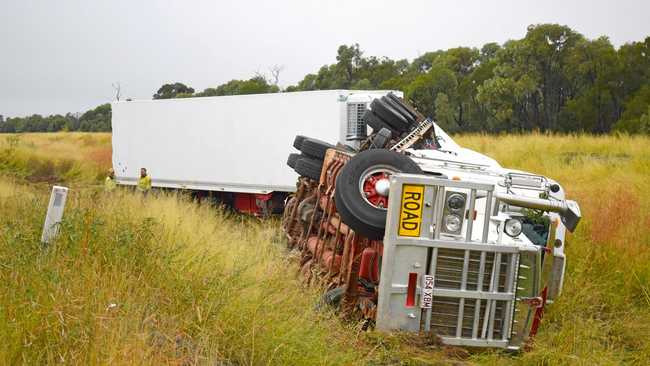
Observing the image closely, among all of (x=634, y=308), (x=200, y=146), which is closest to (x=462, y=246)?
(x=634, y=308)

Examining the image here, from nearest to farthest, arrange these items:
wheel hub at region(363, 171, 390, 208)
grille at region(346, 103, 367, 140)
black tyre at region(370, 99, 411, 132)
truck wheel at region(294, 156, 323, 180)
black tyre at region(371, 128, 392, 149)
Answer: wheel hub at region(363, 171, 390, 208) < black tyre at region(371, 128, 392, 149) < truck wheel at region(294, 156, 323, 180) < black tyre at region(370, 99, 411, 132) < grille at region(346, 103, 367, 140)

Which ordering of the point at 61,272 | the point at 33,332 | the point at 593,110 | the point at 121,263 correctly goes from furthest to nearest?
the point at 593,110
the point at 121,263
the point at 61,272
the point at 33,332

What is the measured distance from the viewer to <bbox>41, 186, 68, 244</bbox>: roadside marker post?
538cm

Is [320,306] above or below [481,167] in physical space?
below

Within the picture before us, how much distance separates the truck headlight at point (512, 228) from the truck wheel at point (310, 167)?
2.87 m

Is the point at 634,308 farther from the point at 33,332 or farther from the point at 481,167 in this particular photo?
the point at 33,332

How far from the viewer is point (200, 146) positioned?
62.1ft

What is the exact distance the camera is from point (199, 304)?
15.4ft

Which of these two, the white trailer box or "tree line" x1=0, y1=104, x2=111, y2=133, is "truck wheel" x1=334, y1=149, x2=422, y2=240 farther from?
"tree line" x1=0, y1=104, x2=111, y2=133

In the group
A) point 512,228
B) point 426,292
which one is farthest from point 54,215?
point 512,228

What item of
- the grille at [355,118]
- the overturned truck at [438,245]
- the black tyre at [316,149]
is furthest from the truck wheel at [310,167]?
the grille at [355,118]

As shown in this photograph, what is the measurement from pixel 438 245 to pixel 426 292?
1.23ft

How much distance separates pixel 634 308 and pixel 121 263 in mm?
5761

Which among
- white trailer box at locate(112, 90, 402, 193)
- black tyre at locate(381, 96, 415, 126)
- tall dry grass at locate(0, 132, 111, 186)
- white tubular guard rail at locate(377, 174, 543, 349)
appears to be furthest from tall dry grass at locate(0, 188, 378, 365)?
tall dry grass at locate(0, 132, 111, 186)
